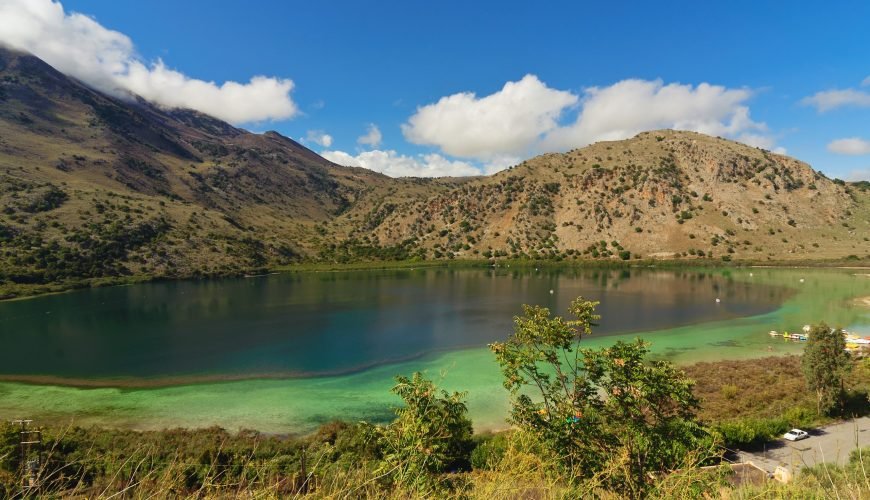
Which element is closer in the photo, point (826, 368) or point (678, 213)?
point (826, 368)

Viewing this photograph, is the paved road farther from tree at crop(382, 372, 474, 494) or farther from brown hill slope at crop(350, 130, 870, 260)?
brown hill slope at crop(350, 130, 870, 260)

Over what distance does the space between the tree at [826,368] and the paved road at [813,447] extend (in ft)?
5.41

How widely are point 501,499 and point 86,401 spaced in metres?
49.2

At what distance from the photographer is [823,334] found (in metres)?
32.8

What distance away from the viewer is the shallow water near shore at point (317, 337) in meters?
38.6

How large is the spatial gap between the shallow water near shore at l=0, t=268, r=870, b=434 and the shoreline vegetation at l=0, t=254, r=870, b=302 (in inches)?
312

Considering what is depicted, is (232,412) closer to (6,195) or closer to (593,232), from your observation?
(6,195)

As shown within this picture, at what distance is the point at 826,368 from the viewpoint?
30891mm

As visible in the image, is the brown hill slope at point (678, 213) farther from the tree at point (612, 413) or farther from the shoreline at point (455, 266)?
the tree at point (612, 413)

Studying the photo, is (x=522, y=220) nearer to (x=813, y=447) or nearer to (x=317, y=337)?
(x=317, y=337)

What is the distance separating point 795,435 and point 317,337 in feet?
180

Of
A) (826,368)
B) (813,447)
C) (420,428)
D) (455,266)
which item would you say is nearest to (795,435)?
(813,447)

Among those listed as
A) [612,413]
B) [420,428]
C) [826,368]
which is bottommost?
[826,368]

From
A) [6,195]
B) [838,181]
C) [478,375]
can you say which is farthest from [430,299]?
[838,181]
